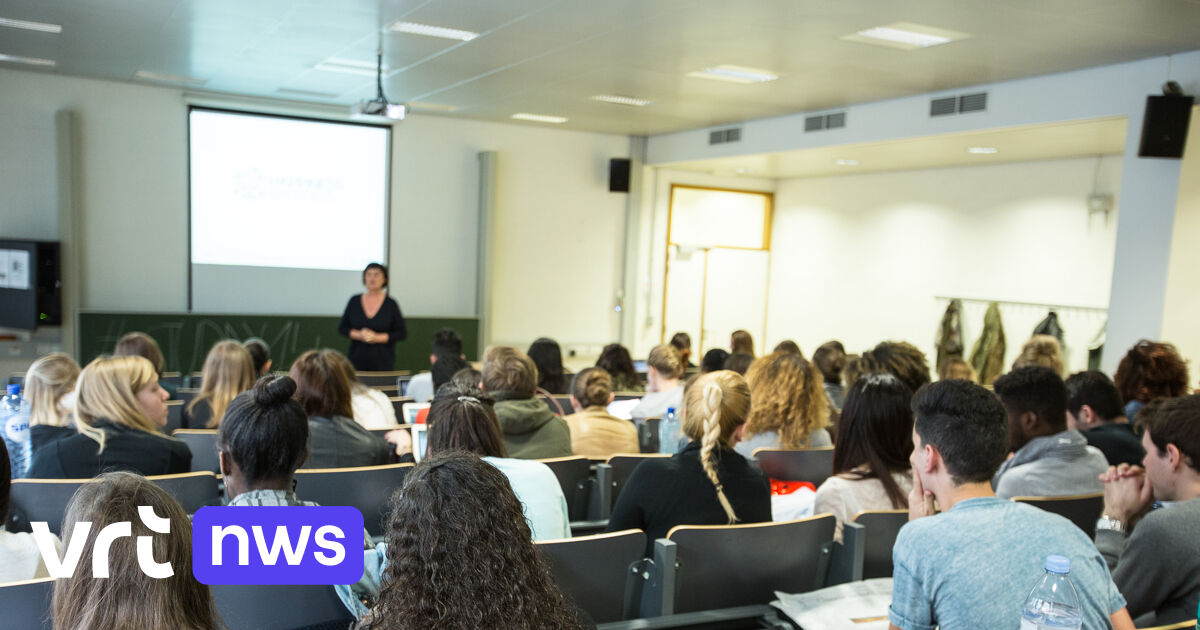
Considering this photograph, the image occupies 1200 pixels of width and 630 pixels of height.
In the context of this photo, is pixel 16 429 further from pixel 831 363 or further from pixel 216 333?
pixel 216 333

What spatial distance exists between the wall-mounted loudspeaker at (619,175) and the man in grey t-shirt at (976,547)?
9.19m

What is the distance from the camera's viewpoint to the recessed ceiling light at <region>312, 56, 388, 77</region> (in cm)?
721

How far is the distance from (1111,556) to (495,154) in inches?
334

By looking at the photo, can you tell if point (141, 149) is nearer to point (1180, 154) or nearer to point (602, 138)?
point (602, 138)

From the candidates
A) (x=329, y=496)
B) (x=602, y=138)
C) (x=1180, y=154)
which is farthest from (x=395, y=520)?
(x=602, y=138)

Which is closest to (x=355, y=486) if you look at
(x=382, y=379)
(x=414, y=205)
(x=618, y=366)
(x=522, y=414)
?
(x=522, y=414)

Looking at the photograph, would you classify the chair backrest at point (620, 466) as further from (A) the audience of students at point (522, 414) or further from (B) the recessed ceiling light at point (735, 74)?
(B) the recessed ceiling light at point (735, 74)

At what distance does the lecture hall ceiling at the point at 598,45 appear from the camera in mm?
5070

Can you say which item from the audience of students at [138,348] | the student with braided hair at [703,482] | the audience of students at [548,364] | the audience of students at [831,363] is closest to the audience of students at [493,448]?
the student with braided hair at [703,482]

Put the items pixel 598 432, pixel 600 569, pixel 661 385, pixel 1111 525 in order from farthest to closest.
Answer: pixel 661 385
pixel 598 432
pixel 1111 525
pixel 600 569

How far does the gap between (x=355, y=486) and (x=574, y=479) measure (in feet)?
2.85

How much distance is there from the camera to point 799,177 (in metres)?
11.7

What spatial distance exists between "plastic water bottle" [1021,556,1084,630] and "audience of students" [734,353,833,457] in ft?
7.17

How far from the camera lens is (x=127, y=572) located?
1.14 m
